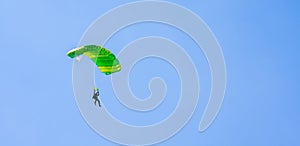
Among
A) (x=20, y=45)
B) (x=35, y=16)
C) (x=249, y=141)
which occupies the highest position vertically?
(x=35, y=16)

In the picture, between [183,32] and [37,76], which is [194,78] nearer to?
[183,32]

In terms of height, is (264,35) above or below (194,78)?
above

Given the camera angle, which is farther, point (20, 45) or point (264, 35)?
point (264, 35)

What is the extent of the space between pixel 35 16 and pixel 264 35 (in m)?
1.00

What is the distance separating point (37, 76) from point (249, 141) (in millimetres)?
969

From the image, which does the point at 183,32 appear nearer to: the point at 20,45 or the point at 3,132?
the point at 20,45

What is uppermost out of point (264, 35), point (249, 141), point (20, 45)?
point (264, 35)

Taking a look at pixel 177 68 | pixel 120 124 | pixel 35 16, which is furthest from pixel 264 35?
pixel 35 16

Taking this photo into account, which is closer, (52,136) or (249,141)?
(52,136)

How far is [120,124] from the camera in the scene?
1.65 meters

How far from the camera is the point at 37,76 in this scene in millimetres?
1610

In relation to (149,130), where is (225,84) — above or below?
above

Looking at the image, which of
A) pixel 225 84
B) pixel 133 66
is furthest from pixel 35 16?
pixel 225 84

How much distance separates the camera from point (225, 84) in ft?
5.61
